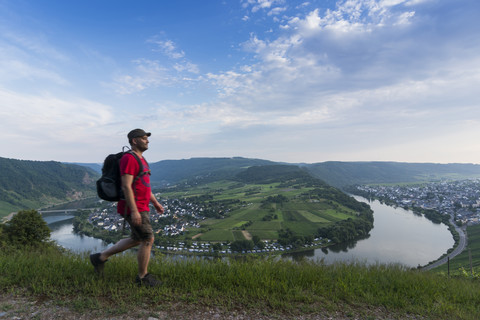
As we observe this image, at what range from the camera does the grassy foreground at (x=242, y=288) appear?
3.08 meters

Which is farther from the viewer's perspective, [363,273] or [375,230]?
[375,230]

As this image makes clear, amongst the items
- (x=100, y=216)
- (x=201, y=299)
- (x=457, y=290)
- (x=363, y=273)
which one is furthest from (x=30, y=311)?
(x=100, y=216)

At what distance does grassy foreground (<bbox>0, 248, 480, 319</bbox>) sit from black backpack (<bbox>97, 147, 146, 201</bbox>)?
131 cm

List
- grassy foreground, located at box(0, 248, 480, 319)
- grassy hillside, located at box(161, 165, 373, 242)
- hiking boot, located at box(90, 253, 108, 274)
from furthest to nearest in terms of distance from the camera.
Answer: grassy hillside, located at box(161, 165, 373, 242), hiking boot, located at box(90, 253, 108, 274), grassy foreground, located at box(0, 248, 480, 319)

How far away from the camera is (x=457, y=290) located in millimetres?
3877

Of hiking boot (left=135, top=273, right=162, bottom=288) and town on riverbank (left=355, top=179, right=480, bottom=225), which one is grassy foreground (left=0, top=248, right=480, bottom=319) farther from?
town on riverbank (left=355, top=179, right=480, bottom=225)

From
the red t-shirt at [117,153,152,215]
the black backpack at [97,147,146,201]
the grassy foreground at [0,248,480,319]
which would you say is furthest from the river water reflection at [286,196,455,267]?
the black backpack at [97,147,146,201]

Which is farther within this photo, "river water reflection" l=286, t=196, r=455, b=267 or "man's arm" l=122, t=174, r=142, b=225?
"river water reflection" l=286, t=196, r=455, b=267

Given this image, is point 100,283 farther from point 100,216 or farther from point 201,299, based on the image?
point 100,216

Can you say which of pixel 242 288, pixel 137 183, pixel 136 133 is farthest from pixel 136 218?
pixel 242 288

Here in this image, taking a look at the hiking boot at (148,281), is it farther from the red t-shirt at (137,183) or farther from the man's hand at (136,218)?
the red t-shirt at (137,183)

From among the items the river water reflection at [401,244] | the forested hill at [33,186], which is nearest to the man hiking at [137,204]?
the river water reflection at [401,244]

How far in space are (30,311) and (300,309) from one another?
10.9ft

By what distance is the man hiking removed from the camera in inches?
122
